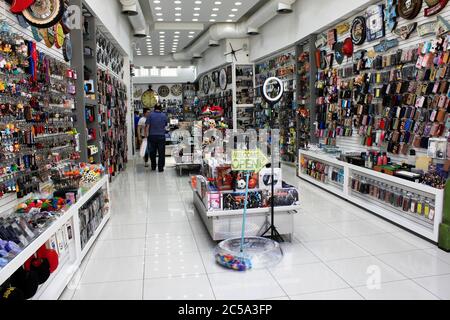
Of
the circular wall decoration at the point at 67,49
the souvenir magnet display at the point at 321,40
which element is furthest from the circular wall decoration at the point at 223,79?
the circular wall decoration at the point at 67,49

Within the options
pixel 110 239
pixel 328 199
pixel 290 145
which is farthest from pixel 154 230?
pixel 290 145

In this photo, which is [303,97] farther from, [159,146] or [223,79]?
[223,79]

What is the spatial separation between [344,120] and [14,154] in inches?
227

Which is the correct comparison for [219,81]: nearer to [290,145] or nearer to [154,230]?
[290,145]

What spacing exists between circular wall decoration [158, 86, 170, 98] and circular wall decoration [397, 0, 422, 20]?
16.0 meters

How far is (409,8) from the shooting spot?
5.30m

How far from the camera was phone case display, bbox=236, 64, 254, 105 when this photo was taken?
1311 cm

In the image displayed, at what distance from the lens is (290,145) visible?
415 inches

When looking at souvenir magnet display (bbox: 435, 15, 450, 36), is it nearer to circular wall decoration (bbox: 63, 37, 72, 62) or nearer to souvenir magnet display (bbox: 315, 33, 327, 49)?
souvenir magnet display (bbox: 315, 33, 327, 49)

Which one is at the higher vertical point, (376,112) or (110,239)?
(376,112)

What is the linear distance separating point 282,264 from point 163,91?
17902mm

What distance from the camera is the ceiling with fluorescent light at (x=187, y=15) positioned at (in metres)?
9.35

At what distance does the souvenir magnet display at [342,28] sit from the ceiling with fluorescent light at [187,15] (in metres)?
2.67

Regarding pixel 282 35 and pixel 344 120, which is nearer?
pixel 344 120
